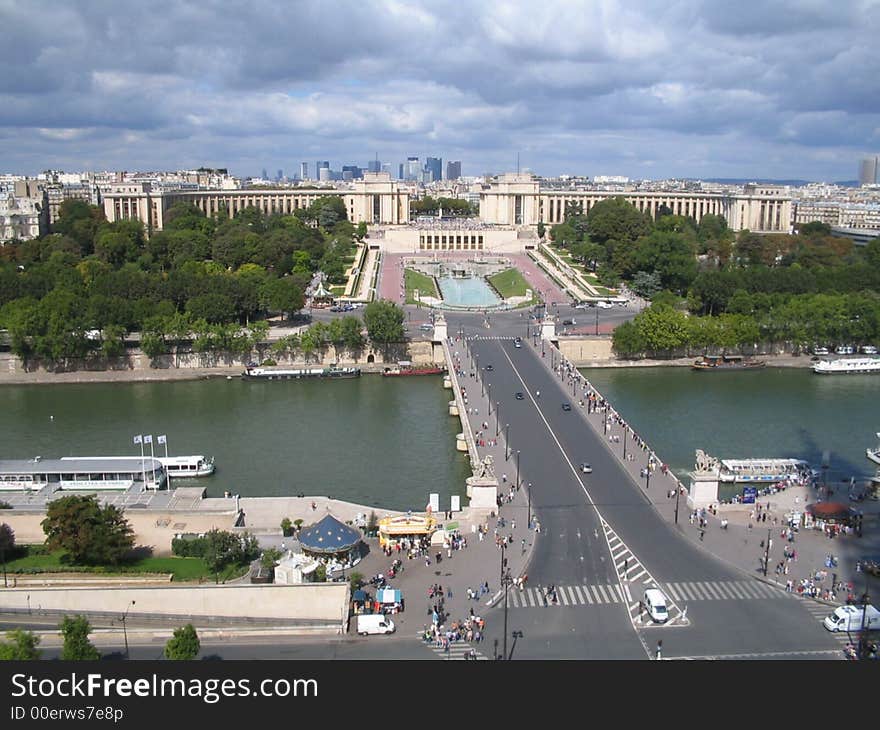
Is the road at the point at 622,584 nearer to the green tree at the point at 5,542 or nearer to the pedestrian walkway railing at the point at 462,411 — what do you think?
the pedestrian walkway railing at the point at 462,411

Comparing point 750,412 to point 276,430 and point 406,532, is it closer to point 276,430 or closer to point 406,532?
point 276,430

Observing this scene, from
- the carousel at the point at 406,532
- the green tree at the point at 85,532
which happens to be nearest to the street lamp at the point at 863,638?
the carousel at the point at 406,532

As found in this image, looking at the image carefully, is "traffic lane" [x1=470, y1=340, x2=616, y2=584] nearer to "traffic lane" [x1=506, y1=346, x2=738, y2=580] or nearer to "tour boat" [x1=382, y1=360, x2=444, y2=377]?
"traffic lane" [x1=506, y1=346, x2=738, y2=580]

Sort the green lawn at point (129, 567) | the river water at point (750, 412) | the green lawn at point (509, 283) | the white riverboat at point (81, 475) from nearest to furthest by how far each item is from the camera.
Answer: the green lawn at point (129, 567), the white riverboat at point (81, 475), the river water at point (750, 412), the green lawn at point (509, 283)

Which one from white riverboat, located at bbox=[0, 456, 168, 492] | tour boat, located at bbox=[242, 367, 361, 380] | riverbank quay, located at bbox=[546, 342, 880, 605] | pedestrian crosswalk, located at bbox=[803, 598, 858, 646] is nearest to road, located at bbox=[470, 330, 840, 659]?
pedestrian crosswalk, located at bbox=[803, 598, 858, 646]

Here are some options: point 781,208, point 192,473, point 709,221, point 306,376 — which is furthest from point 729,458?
point 781,208

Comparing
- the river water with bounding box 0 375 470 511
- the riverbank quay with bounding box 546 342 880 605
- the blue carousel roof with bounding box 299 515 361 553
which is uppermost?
the blue carousel roof with bounding box 299 515 361 553
